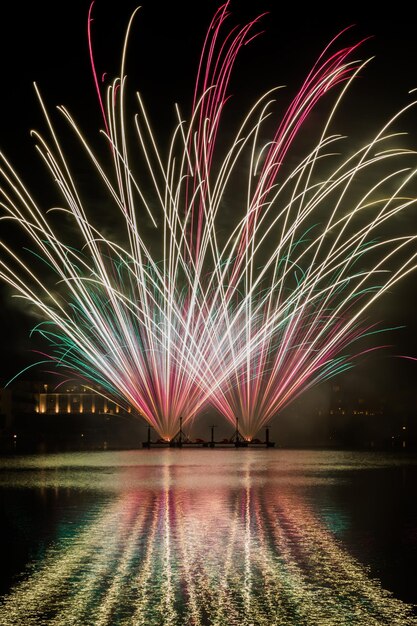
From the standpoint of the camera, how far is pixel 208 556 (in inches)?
491

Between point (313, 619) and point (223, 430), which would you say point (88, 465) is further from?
point (223, 430)

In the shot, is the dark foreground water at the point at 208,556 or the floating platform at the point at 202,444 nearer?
the dark foreground water at the point at 208,556

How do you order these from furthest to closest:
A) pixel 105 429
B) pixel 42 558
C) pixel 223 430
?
1. pixel 223 430
2. pixel 105 429
3. pixel 42 558

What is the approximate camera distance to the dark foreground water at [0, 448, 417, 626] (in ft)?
30.3

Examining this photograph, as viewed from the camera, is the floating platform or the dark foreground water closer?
the dark foreground water

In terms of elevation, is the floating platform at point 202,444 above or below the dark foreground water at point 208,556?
above

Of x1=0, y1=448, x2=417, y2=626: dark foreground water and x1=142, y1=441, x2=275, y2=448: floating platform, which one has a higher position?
x1=142, y1=441, x2=275, y2=448: floating platform

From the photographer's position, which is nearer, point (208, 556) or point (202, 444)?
point (208, 556)

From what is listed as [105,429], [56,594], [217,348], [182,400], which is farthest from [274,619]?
[105,429]

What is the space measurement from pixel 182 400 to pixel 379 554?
36.2 metres

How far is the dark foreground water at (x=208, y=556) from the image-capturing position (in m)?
9.23

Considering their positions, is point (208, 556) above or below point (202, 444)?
below

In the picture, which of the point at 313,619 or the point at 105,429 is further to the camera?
the point at 105,429

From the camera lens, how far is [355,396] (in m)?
130
